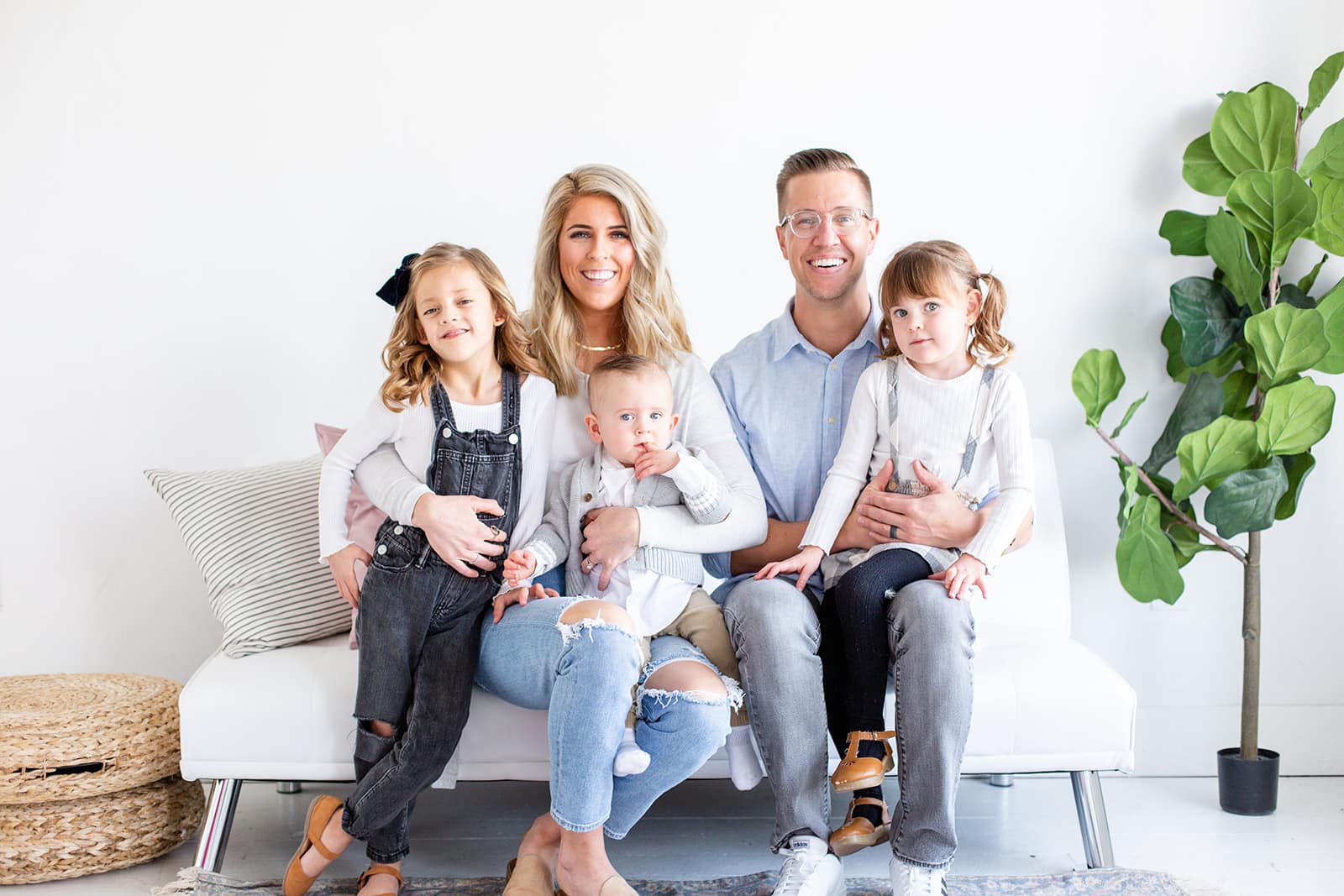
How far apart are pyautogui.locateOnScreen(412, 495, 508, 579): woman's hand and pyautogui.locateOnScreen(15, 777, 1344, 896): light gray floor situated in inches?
24.5

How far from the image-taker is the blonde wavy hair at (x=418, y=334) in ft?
6.51

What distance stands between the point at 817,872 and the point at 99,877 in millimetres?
1289

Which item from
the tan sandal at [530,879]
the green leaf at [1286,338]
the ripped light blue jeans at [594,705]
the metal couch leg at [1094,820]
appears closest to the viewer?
the ripped light blue jeans at [594,705]

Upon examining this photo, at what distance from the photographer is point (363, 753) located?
6.17ft

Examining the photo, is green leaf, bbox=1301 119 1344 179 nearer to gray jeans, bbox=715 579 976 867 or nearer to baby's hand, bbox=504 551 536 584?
gray jeans, bbox=715 579 976 867

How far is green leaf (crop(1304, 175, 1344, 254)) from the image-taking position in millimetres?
2424

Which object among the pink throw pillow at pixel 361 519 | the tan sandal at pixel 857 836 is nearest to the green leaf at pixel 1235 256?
the tan sandal at pixel 857 836

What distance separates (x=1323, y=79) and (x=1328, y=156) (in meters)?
0.19

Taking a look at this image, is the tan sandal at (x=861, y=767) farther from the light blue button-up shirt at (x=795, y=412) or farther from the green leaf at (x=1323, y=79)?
the green leaf at (x=1323, y=79)

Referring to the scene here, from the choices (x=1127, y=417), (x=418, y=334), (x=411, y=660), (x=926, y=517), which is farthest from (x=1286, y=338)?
(x=411, y=660)

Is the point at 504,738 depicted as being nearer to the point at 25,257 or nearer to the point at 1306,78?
the point at 25,257

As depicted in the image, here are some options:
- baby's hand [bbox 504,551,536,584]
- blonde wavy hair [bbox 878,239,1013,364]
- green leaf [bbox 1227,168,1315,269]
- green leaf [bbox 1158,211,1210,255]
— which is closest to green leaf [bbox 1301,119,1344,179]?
green leaf [bbox 1227,168,1315,269]

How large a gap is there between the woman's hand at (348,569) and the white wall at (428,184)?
841 millimetres

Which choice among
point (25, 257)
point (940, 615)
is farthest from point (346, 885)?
point (25, 257)
